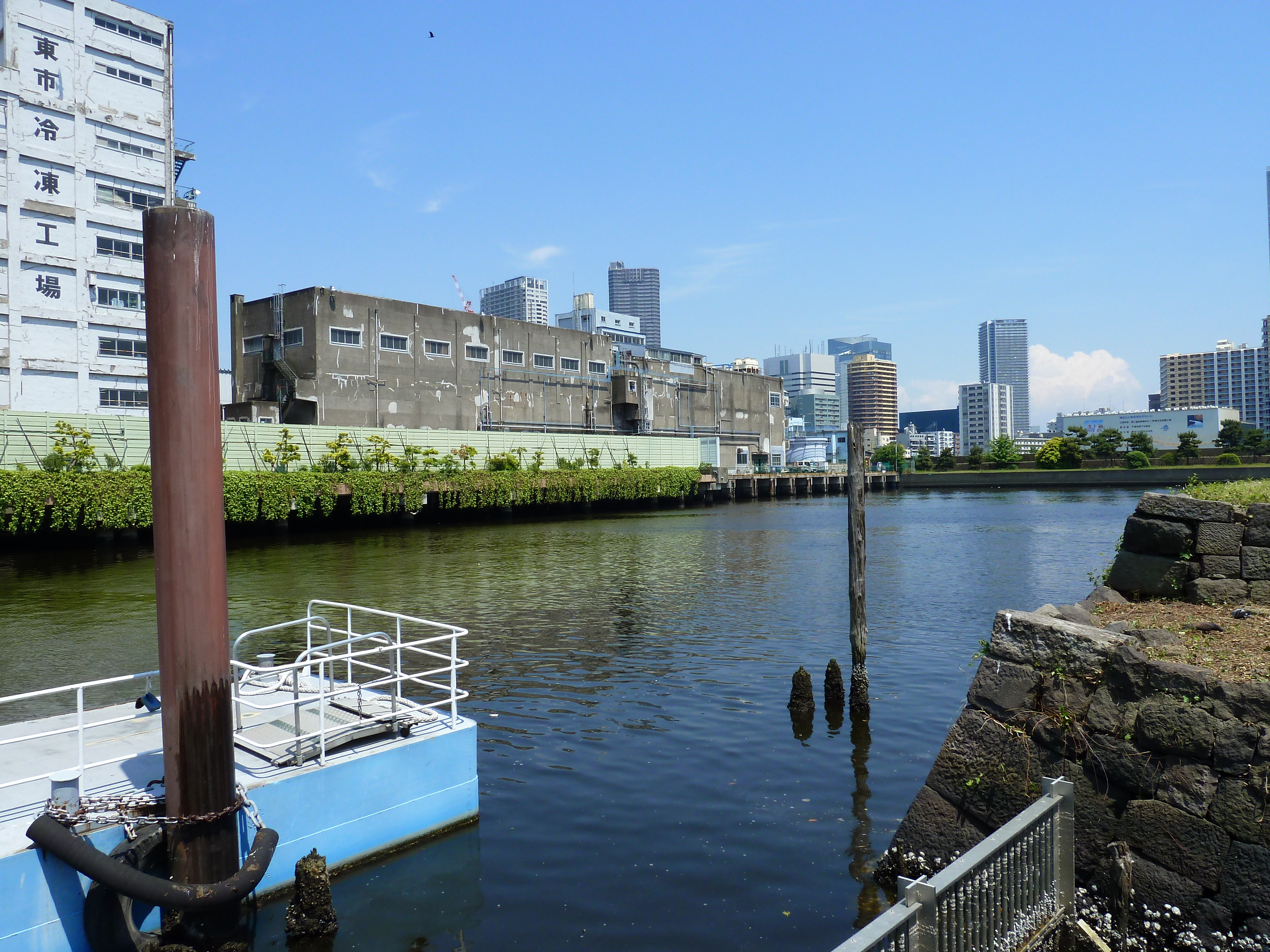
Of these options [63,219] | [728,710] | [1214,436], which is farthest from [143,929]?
[1214,436]

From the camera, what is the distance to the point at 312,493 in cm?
4756

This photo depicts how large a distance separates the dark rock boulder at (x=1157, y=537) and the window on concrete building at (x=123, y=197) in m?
76.2

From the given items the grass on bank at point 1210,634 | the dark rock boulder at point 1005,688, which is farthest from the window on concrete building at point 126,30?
the dark rock boulder at point 1005,688

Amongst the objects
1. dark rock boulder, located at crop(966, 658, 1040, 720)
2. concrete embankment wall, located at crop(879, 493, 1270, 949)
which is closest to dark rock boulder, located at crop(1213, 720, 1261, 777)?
concrete embankment wall, located at crop(879, 493, 1270, 949)

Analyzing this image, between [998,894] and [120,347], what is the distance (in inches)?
3120

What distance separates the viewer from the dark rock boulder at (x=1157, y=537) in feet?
33.3

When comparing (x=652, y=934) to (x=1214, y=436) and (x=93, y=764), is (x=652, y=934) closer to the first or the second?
(x=93, y=764)

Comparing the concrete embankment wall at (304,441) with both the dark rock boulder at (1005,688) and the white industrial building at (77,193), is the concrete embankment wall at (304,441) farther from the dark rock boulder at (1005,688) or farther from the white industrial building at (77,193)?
the dark rock boulder at (1005,688)

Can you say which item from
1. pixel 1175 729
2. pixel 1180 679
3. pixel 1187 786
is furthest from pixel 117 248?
pixel 1187 786

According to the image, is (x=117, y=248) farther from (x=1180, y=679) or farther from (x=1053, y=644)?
(x=1180, y=679)

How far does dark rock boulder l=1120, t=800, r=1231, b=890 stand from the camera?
6246mm

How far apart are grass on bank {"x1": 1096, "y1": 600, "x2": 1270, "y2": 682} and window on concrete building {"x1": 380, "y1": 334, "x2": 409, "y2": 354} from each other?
56.7 m

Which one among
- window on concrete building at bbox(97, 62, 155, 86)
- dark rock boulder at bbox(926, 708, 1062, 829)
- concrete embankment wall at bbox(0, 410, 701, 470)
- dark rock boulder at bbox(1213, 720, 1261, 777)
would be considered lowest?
dark rock boulder at bbox(926, 708, 1062, 829)

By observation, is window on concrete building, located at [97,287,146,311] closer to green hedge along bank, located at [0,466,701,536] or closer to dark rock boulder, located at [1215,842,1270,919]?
green hedge along bank, located at [0,466,701,536]
